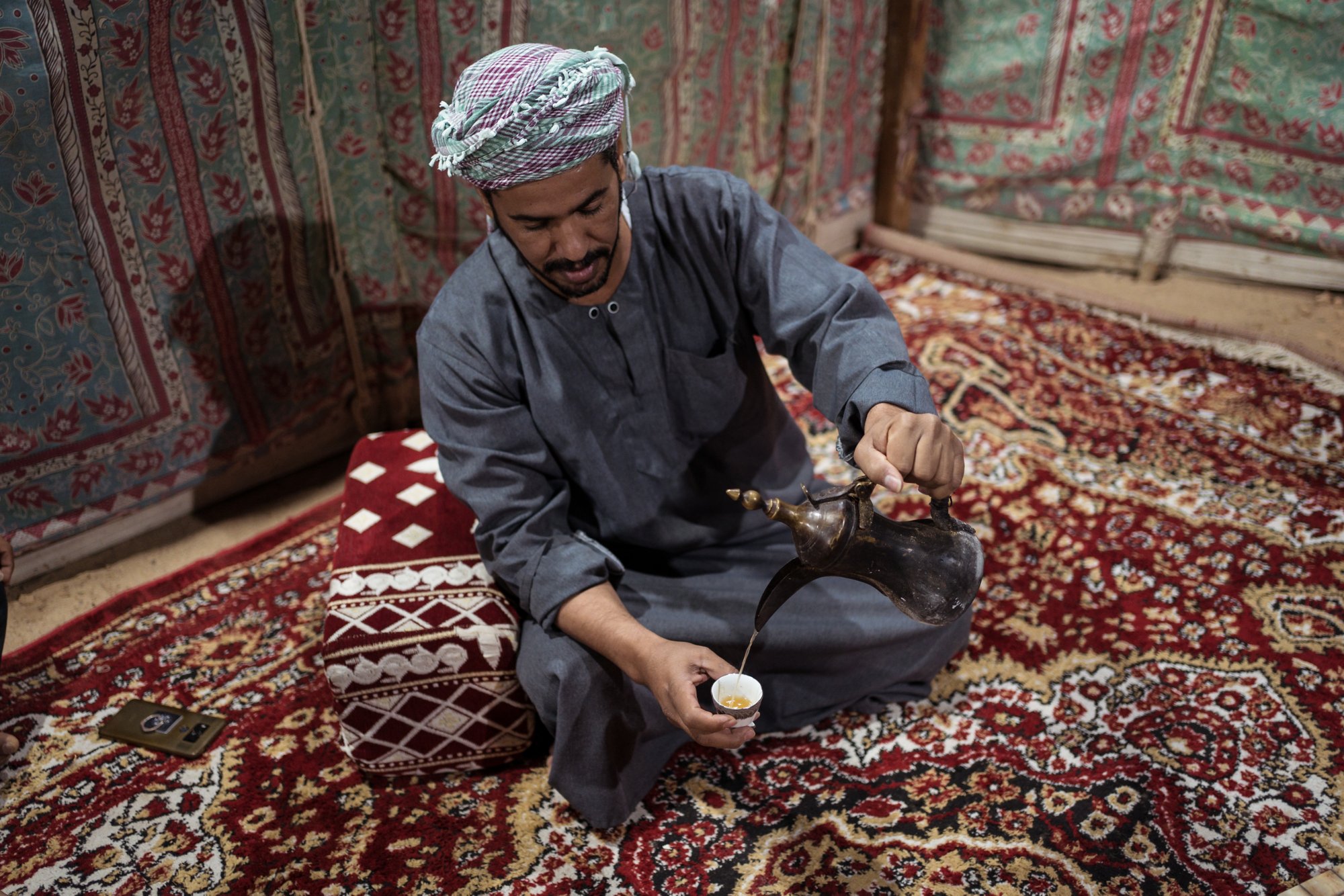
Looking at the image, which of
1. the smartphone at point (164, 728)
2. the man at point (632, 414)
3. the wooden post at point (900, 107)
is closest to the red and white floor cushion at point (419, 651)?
the man at point (632, 414)

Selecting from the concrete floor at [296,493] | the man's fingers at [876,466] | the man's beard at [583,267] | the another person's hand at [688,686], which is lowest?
the concrete floor at [296,493]

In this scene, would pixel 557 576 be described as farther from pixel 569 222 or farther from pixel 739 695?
pixel 569 222

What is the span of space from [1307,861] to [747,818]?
1.02 metres

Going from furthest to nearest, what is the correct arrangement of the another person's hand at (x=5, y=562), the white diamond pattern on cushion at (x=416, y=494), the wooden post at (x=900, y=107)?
the wooden post at (x=900, y=107) < the white diamond pattern on cushion at (x=416, y=494) < the another person's hand at (x=5, y=562)

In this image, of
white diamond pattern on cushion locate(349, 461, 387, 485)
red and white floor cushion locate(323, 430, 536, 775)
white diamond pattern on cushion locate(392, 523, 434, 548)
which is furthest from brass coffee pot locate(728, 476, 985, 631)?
white diamond pattern on cushion locate(349, 461, 387, 485)

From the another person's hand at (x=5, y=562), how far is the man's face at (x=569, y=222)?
128cm

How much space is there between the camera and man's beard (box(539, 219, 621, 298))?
5.95ft

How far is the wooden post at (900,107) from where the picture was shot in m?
4.19

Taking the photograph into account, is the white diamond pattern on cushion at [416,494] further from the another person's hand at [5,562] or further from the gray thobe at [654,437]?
the another person's hand at [5,562]

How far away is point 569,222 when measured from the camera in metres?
1.77

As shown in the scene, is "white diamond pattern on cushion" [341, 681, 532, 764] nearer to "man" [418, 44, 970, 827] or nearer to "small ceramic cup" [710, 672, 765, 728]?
"man" [418, 44, 970, 827]

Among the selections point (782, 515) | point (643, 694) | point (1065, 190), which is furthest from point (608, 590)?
point (1065, 190)

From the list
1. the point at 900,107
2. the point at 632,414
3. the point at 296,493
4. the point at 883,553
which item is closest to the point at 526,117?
the point at 632,414

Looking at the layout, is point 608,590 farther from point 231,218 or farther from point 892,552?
point 231,218
